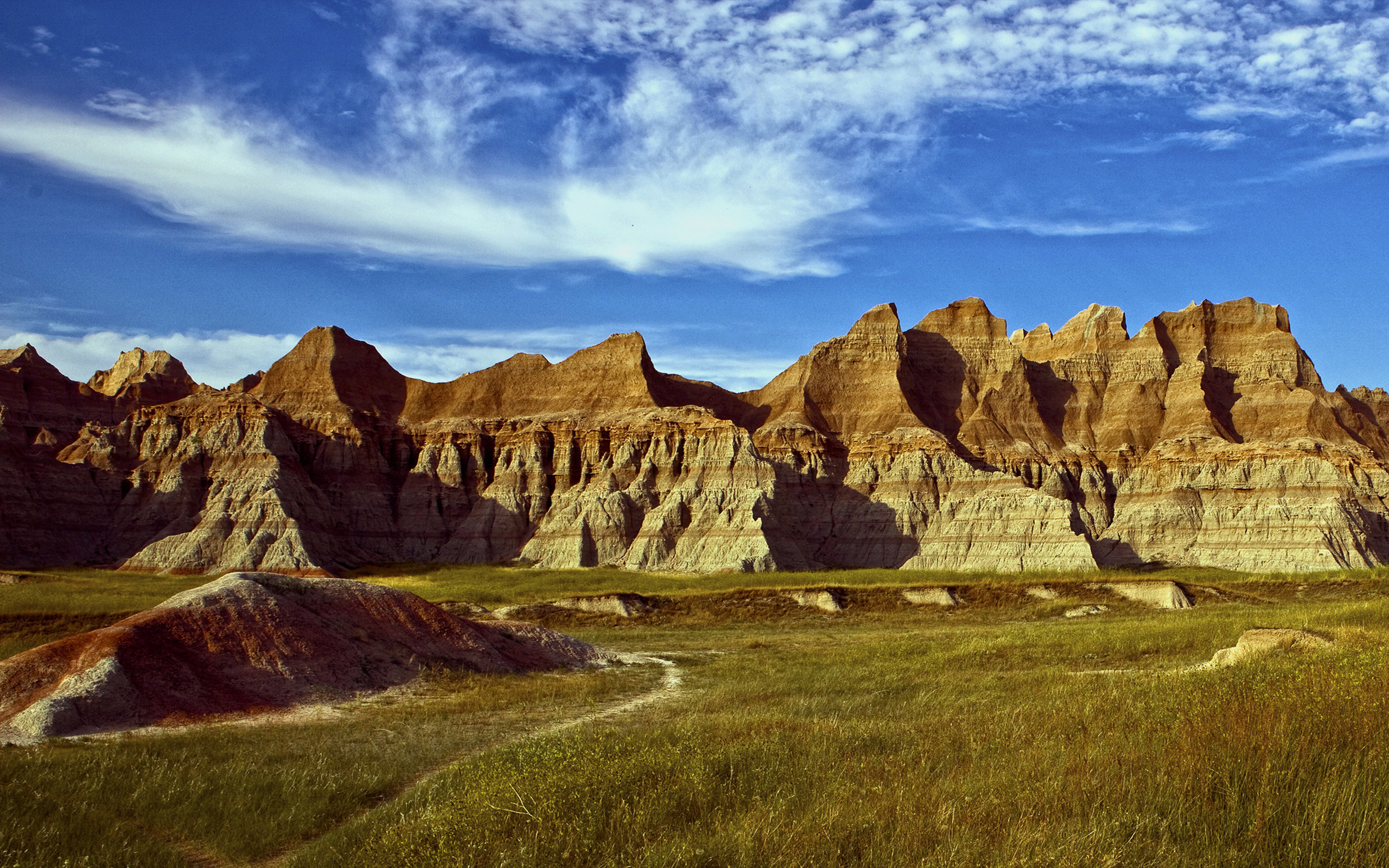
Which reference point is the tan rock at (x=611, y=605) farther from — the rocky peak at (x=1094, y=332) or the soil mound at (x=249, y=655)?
the rocky peak at (x=1094, y=332)

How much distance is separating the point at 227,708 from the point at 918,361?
4237 inches

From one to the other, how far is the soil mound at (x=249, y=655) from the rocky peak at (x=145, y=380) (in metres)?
107

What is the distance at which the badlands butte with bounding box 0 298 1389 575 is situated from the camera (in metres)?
81.8

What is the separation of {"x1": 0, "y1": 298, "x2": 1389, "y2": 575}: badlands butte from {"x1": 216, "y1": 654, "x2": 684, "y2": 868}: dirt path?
2078 inches

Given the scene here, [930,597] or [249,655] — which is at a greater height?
[249,655]

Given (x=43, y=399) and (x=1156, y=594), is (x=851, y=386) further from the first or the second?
(x=43, y=399)

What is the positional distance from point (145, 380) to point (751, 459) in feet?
281

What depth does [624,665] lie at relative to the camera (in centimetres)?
2744

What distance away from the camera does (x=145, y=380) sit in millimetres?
125875

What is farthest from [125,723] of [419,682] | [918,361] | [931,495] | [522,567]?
[918,361]

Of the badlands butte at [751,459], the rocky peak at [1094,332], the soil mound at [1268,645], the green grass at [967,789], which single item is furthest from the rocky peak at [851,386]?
the green grass at [967,789]

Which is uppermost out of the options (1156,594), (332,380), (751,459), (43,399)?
(332,380)

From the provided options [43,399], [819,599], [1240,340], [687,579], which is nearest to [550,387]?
[687,579]

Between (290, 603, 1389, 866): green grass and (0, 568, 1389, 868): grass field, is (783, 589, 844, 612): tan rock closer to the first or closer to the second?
(0, 568, 1389, 868): grass field
